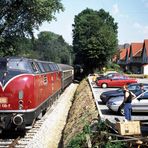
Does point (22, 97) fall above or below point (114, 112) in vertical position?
above

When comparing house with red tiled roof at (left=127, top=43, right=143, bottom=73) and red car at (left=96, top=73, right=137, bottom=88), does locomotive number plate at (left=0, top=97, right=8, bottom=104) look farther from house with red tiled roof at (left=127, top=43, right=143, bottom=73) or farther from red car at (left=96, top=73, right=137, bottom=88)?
house with red tiled roof at (left=127, top=43, right=143, bottom=73)

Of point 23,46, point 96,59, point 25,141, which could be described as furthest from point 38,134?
point 96,59

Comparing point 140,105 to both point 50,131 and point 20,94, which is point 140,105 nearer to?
point 50,131

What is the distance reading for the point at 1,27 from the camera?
139 ft

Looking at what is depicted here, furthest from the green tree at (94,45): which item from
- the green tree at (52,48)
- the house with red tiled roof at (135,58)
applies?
the green tree at (52,48)

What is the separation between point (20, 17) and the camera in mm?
42594

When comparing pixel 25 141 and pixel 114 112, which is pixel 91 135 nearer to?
pixel 25 141

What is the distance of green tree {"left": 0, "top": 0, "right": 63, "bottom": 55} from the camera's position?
40.0 metres

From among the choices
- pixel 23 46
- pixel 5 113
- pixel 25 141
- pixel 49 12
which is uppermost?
pixel 49 12

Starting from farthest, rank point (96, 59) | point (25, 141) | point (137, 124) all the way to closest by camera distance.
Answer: point (96, 59) → point (25, 141) → point (137, 124)

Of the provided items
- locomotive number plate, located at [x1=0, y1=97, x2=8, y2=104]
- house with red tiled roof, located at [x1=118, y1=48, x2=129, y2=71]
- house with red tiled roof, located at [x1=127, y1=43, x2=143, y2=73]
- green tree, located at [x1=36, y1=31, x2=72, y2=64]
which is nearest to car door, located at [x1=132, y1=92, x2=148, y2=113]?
locomotive number plate, located at [x1=0, y1=97, x2=8, y2=104]

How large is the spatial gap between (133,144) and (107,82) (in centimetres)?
3309

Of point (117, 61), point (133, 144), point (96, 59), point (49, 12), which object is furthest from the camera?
point (117, 61)

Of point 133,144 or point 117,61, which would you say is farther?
point 117,61
